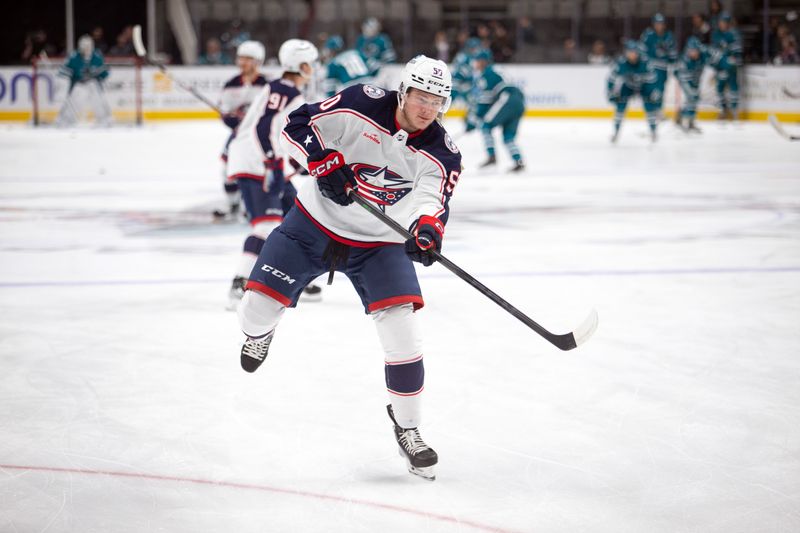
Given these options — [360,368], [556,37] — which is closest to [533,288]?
[360,368]

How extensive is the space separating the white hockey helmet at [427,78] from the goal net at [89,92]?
1442 centimetres

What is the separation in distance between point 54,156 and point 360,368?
9.18 metres

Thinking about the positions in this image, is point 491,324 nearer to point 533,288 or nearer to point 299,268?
point 533,288

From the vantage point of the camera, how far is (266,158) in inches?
182

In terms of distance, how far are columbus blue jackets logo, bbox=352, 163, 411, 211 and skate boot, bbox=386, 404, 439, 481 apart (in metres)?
0.63

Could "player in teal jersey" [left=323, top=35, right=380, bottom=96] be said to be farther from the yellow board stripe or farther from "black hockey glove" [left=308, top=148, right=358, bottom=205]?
"black hockey glove" [left=308, top=148, right=358, bottom=205]

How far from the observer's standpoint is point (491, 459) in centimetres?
270

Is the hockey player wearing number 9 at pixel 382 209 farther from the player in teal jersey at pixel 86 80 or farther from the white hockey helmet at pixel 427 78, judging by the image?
the player in teal jersey at pixel 86 80

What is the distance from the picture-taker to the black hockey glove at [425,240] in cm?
250

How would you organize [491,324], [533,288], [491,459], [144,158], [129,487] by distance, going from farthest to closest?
[144,158]
[533,288]
[491,324]
[491,459]
[129,487]

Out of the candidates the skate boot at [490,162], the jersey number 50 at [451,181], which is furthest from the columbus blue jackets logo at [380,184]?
the skate boot at [490,162]

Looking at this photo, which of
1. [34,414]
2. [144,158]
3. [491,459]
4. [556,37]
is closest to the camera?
[491,459]

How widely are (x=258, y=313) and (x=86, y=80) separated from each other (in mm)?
14101

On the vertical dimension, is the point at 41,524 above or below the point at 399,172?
below
